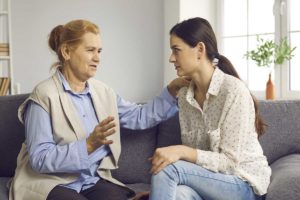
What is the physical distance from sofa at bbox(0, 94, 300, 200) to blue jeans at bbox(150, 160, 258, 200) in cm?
36

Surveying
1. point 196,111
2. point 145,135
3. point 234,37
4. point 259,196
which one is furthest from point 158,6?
point 259,196

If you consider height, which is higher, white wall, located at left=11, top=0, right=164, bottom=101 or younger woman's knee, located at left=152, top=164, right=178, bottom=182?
white wall, located at left=11, top=0, right=164, bottom=101

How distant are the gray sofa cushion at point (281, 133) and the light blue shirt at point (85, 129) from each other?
45 centimetres

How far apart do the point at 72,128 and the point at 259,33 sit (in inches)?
93.7

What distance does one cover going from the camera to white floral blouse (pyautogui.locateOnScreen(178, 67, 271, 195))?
5.70 feet

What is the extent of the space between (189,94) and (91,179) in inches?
22.0

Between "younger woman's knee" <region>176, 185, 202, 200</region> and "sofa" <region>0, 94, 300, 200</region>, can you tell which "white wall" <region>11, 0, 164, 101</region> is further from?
"younger woman's knee" <region>176, 185, 202, 200</region>

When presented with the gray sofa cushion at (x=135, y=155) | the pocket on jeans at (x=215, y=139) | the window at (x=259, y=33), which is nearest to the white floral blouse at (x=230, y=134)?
the pocket on jeans at (x=215, y=139)

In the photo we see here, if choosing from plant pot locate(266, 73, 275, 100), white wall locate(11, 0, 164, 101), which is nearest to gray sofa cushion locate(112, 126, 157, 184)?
plant pot locate(266, 73, 275, 100)

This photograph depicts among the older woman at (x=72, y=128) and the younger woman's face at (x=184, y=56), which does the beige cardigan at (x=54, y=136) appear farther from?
the younger woman's face at (x=184, y=56)

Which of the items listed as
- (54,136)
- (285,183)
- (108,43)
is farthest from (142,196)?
(108,43)

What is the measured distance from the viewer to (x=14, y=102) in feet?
7.48

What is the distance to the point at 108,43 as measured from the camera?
427cm

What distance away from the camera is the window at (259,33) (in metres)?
3.68
